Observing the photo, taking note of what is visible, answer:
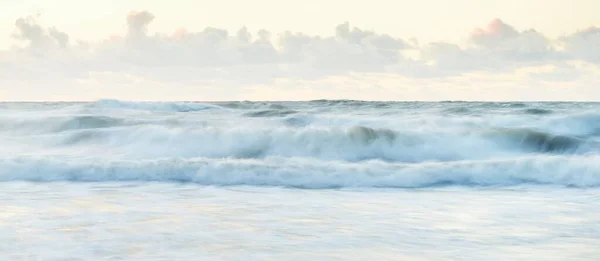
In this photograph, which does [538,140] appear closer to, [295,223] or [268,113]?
[295,223]

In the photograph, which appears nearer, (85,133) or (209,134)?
(209,134)

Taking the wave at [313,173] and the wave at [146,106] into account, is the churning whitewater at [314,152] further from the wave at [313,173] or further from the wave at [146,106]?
the wave at [146,106]

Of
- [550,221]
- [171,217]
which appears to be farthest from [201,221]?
[550,221]

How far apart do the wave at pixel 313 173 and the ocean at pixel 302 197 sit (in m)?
0.03

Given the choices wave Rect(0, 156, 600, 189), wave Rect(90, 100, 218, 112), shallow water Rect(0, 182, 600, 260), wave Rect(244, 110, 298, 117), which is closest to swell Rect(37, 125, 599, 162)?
wave Rect(0, 156, 600, 189)

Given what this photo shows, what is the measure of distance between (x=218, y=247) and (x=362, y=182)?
155 inches

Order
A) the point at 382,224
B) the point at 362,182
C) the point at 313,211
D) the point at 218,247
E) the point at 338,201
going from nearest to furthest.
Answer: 1. the point at 218,247
2. the point at 382,224
3. the point at 313,211
4. the point at 338,201
5. the point at 362,182

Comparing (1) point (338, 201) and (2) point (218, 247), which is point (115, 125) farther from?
(2) point (218, 247)

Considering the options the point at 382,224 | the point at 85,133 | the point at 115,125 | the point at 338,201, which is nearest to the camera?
the point at 382,224

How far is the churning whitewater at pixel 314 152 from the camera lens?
8.78 metres

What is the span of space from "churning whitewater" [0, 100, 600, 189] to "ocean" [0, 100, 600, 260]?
0.03 meters

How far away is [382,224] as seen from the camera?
5.69 metres

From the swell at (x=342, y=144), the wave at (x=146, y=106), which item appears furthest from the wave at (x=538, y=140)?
the wave at (x=146, y=106)

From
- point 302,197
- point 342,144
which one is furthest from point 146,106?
point 302,197
